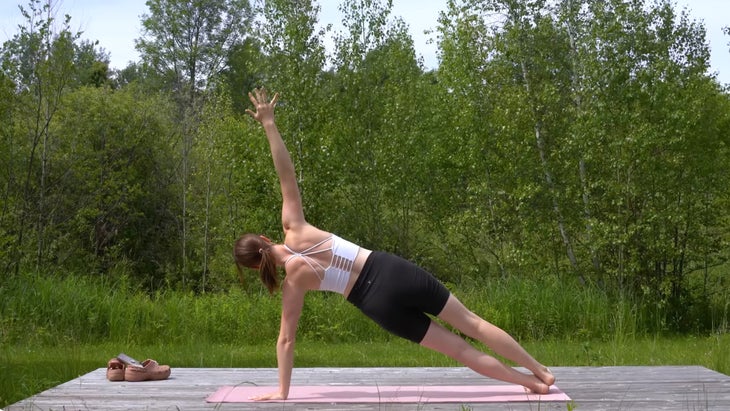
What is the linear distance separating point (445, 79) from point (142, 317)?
6.93 metres

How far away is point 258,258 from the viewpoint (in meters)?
4.41

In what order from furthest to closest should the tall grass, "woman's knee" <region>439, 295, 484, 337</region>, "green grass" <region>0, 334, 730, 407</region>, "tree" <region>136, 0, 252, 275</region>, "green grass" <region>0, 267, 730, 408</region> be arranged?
"tree" <region>136, 0, 252, 275</region>
the tall grass
"green grass" <region>0, 267, 730, 408</region>
"green grass" <region>0, 334, 730, 407</region>
"woman's knee" <region>439, 295, 484, 337</region>

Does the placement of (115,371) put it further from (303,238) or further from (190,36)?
(190,36)

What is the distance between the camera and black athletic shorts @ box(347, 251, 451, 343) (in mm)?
4383

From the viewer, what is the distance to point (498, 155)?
13383 millimetres

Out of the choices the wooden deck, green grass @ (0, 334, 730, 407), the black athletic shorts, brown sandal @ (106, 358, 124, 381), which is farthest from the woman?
green grass @ (0, 334, 730, 407)

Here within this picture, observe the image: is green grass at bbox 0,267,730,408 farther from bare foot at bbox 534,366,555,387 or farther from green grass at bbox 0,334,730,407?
bare foot at bbox 534,366,555,387

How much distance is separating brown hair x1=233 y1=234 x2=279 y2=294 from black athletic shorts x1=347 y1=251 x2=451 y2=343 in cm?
44

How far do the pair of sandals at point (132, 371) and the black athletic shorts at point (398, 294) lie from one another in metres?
1.48

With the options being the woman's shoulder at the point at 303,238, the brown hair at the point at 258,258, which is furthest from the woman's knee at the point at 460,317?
the brown hair at the point at 258,258

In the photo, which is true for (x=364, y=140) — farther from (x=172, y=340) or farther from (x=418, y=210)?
(x=172, y=340)

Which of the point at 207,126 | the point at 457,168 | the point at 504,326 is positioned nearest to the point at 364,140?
the point at 457,168

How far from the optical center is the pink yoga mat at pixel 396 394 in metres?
4.37

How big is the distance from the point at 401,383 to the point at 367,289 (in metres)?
0.91
